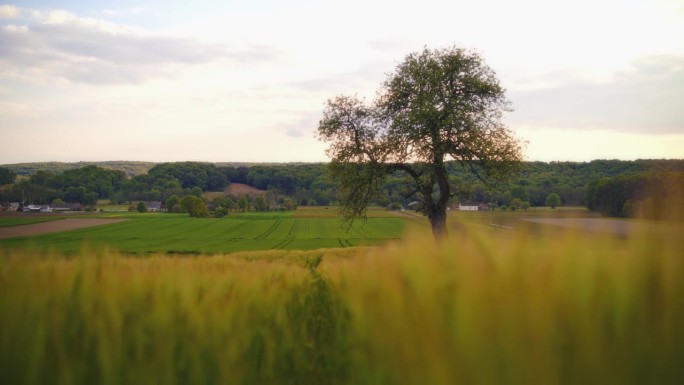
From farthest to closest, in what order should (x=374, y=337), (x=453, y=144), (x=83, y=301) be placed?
(x=453, y=144), (x=83, y=301), (x=374, y=337)

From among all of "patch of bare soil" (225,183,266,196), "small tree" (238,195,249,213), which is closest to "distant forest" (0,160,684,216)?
"patch of bare soil" (225,183,266,196)

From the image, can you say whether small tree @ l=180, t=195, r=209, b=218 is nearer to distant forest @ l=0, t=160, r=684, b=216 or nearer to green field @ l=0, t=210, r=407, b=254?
distant forest @ l=0, t=160, r=684, b=216

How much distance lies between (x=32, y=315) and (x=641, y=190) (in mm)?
2610

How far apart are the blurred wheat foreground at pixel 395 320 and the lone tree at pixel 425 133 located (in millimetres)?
19977

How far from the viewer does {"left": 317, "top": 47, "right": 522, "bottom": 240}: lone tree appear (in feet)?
72.2

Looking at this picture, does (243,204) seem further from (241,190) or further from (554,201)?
(554,201)

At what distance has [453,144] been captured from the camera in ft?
72.5

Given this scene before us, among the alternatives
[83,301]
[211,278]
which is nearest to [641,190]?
[211,278]

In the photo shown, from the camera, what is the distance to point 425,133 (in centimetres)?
2183

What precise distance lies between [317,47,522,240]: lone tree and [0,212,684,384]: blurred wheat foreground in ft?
65.5

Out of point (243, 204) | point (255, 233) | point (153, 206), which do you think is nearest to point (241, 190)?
point (243, 204)

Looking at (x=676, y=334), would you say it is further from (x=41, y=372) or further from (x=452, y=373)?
(x=41, y=372)

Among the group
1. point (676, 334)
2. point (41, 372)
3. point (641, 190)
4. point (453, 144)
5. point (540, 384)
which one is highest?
point (453, 144)

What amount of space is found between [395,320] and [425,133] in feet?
68.2
